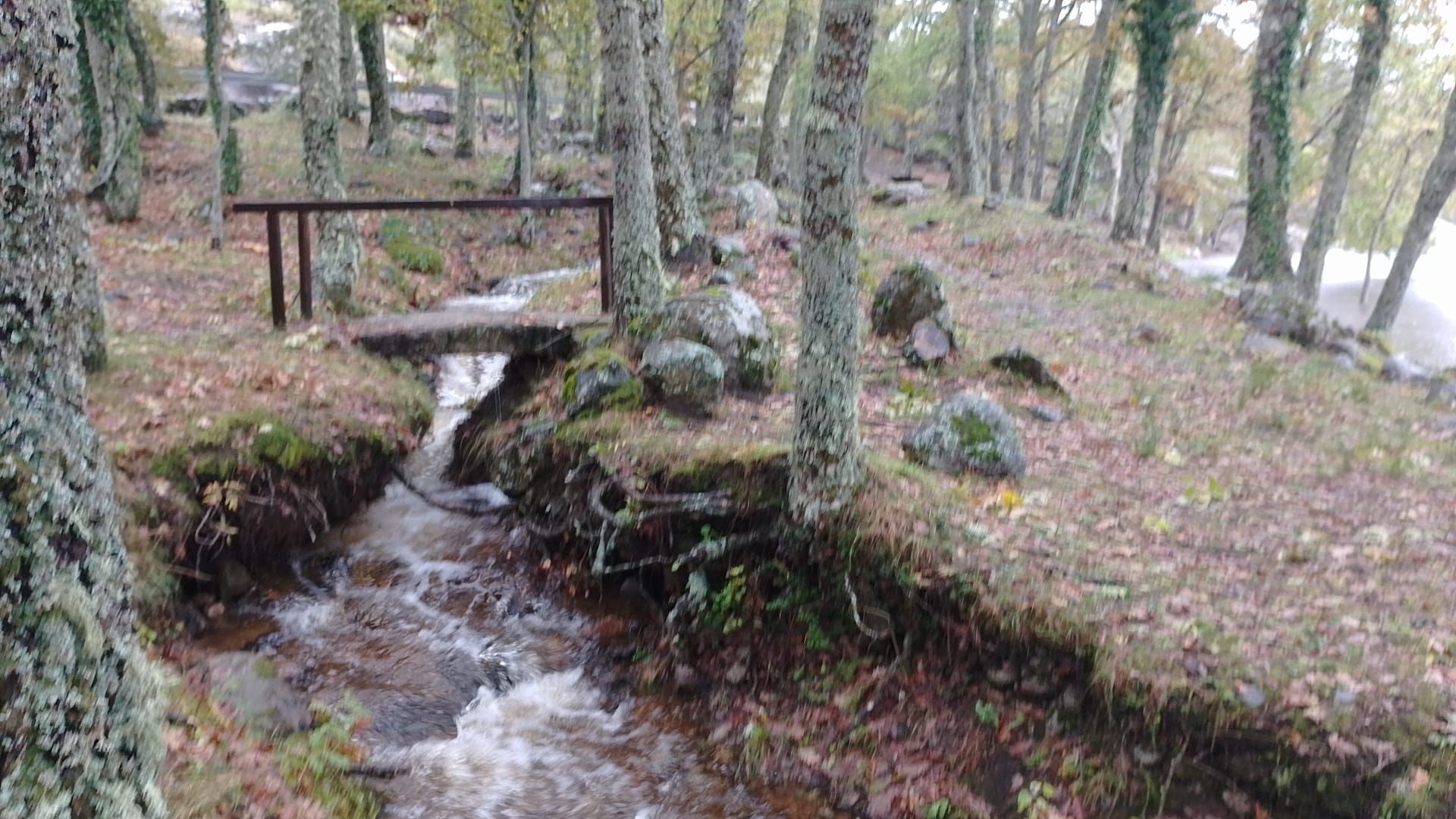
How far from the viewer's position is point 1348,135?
16.6 meters

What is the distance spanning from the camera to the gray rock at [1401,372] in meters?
12.5

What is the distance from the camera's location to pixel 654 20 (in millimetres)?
12555

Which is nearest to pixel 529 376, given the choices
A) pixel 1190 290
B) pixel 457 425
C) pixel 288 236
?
pixel 457 425

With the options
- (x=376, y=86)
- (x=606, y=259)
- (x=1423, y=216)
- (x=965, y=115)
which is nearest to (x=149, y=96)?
(x=376, y=86)

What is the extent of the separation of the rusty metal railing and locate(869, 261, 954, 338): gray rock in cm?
324

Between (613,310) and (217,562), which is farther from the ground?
(613,310)

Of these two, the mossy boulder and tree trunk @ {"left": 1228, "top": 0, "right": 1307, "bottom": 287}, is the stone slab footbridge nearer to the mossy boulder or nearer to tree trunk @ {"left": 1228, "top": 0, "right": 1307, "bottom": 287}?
the mossy boulder

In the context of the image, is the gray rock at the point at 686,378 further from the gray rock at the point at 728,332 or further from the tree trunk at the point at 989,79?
the tree trunk at the point at 989,79

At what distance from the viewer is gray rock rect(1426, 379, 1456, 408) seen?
1098 cm

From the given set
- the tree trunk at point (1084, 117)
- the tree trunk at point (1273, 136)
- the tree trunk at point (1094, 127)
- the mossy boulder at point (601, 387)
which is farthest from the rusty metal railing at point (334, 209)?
the tree trunk at point (1084, 117)

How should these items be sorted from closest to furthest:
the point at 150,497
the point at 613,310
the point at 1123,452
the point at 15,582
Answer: the point at 15,582 < the point at 150,497 < the point at 1123,452 < the point at 613,310

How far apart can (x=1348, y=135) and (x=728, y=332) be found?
1466 centimetres

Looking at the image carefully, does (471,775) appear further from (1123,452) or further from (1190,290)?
(1190,290)

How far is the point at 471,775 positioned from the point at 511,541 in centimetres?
288
